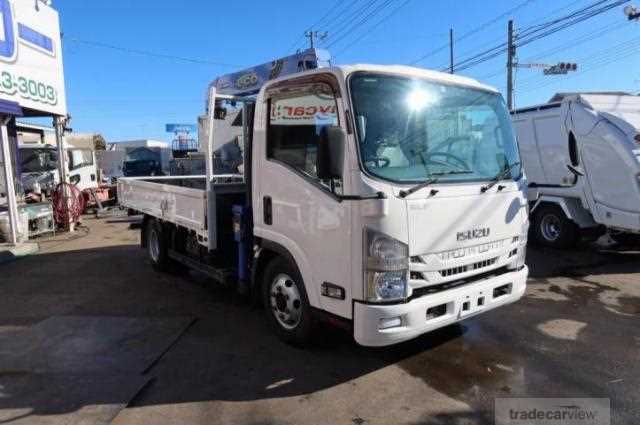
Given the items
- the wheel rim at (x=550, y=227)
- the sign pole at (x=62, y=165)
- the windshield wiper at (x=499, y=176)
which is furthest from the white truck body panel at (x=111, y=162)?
the windshield wiper at (x=499, y=176)

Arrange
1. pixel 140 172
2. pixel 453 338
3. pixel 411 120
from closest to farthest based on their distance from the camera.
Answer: pixel 411 120, pixel 453 338, pixel 140 172

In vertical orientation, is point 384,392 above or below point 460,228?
below

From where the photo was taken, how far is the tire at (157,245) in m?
7.34

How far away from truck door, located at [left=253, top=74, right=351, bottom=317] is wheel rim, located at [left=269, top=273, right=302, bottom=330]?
0.33 m

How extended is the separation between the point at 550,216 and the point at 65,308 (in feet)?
26.6

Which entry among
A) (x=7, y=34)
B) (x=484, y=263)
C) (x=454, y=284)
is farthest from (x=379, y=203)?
(x=7, y=34)

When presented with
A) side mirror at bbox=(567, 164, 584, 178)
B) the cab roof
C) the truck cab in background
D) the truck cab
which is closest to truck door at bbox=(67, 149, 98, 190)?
the truck cab in background

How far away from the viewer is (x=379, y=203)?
11.2ft

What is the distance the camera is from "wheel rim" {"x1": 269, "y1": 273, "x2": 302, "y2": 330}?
4.39 meters

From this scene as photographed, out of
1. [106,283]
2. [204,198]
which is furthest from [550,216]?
[106,283]

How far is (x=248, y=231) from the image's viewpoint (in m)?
4.97

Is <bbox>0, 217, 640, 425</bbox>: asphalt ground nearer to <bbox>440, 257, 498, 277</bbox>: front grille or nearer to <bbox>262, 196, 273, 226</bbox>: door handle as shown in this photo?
<bbox>440, 257, 498, 277</bbox>: front grille

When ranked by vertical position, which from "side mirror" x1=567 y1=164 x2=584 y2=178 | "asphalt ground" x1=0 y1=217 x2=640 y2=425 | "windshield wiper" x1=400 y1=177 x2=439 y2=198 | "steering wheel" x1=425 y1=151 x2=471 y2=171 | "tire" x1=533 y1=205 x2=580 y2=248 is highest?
"steering wheel" x1=425 y1=151 x2=471 y2=171

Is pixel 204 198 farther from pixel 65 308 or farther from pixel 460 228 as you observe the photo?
pixel 460 228
